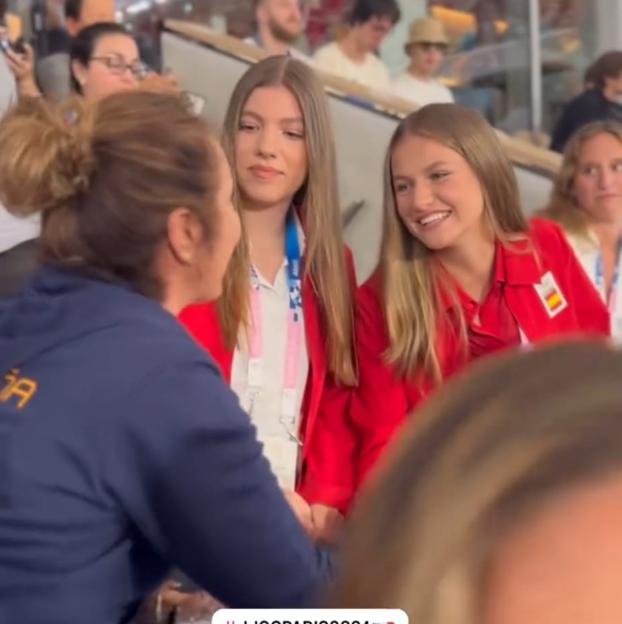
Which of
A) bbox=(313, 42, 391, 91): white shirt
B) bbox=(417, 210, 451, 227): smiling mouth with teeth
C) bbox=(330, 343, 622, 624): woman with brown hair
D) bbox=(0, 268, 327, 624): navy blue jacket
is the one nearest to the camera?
bbox=(330, 343, 622, 624): woman with brown hair

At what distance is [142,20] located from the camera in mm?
6641

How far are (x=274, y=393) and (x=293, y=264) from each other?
0.28 m

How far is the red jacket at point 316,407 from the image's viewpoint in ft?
7.48

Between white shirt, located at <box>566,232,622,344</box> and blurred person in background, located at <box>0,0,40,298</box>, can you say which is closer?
blurred person in background, located at <box>0,0,40,298</box>

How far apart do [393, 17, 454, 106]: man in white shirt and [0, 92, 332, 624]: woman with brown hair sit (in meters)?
4.38

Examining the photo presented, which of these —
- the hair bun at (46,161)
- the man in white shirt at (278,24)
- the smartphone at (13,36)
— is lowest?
the man in white shirt at (278,24)

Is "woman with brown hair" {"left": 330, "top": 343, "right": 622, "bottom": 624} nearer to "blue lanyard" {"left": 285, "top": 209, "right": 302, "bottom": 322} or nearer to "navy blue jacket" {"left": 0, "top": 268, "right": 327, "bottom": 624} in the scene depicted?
"navy blue jacket" {"left": 0, "top": 268, "right": 327, "bottom": 624}

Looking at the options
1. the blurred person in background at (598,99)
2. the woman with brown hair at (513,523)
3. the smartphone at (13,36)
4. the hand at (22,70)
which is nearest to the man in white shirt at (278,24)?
the smartphone at (13,36)

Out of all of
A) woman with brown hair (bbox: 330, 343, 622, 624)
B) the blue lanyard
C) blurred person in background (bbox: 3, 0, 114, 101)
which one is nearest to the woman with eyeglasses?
blurred person in background (bbox: 3, 0, 114, 101)

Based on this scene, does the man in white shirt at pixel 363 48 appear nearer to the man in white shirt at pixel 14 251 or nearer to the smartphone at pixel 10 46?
the smartphone at pixel 10 46

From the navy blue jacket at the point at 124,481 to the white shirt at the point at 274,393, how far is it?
2.87 ft

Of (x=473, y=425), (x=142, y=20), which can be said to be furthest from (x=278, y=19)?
(x=473, y=425)

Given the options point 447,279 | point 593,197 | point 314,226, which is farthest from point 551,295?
point 593,197

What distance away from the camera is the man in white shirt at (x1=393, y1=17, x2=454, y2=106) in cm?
600
